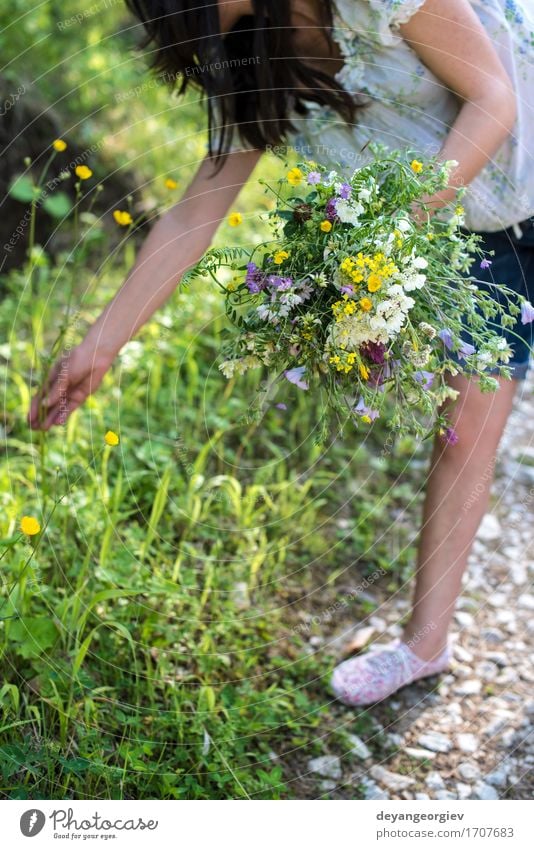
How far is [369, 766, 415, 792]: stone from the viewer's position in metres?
1.50

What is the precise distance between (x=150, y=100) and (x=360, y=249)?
283 centimetres

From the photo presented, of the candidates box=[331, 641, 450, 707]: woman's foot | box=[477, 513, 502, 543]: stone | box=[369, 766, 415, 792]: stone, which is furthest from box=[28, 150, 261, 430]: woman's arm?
box=[477, 513, 502, 543]: stone

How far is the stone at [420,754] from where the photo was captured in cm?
156

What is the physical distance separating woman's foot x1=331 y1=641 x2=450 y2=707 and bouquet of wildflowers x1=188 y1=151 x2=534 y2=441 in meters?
0.66

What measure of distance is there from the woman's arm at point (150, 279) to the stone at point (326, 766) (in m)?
Answer: 0.73

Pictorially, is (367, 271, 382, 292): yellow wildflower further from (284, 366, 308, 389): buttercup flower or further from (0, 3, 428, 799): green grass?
(0, 3, 428, 799): green grass

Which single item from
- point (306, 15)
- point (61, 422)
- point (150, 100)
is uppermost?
point (150, 100)

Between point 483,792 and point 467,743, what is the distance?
0.11m

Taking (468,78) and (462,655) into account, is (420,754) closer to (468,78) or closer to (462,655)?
(462,655)

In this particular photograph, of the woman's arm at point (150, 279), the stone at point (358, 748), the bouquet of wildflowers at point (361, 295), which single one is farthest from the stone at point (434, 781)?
the woman's arm at point (150, 279)

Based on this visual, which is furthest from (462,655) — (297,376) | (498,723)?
(297,376)

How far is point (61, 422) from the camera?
152 centimetres
